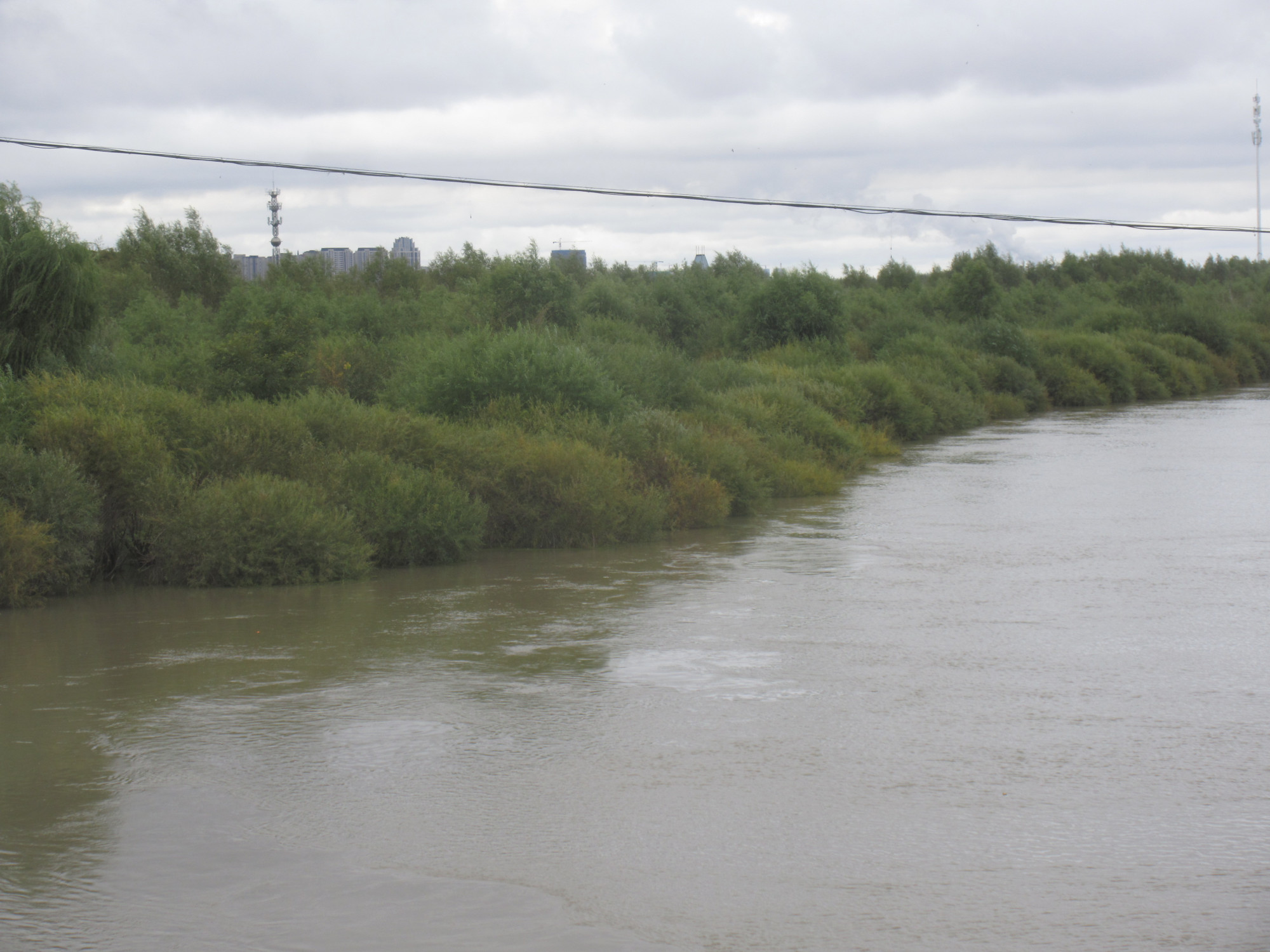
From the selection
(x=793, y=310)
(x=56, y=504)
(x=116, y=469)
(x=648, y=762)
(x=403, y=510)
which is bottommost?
(x=648, y=762)

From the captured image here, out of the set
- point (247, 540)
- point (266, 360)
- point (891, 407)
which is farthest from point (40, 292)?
point (891, 407)

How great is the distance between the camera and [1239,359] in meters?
63.0

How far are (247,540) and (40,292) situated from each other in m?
6.96

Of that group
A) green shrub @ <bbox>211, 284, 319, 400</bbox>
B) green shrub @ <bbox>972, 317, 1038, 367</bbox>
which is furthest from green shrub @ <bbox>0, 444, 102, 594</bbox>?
green shrub @ <bbox>972, 317, 1038, 367</bbox>

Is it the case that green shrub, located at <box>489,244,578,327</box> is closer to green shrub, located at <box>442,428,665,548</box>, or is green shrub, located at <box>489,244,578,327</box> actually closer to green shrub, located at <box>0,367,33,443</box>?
green shrub, located at <box>442,428,665,548</box>

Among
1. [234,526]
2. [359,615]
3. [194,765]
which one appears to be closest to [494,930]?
[194,765]

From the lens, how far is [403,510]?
1620cm

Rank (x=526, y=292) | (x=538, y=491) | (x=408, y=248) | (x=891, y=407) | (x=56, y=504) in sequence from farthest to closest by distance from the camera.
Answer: (x=408, y=248) < (x=891, y=407) < (x=526, y=292) < (x=538, y=491) < (x=56, y=504)

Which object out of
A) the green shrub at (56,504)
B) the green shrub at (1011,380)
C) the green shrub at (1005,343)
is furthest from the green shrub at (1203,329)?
the green shrub at (56,504)

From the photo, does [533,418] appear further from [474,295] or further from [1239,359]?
[1239,359]

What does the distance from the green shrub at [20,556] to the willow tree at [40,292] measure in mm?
5997

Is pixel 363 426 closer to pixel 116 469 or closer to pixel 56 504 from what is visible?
pixel 116 469

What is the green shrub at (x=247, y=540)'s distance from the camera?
1461 cm

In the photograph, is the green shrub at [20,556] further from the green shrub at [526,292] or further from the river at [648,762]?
the green shrub at [526,292]
